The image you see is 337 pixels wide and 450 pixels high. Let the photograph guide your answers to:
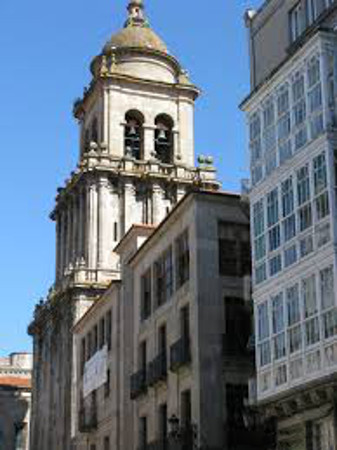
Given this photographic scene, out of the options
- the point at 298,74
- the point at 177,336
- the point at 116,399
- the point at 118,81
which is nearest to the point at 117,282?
the point at 116,399

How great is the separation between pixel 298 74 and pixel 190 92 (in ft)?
149

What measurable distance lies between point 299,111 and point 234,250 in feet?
29.6

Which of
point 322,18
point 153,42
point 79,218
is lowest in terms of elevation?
point 322,18

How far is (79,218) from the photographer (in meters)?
69.9

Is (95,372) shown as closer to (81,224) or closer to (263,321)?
(81,224)

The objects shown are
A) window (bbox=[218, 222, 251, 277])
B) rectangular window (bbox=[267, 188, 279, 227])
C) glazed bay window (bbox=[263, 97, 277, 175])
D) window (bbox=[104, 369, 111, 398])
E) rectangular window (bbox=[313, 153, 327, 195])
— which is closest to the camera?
rectangular window (bbox=[313, 153, 327, 195])

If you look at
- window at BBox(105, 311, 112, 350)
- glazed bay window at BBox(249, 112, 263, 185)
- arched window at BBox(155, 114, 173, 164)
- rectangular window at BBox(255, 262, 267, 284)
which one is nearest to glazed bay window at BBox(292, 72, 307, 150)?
glazed bay window at BBox(249, 112, 263, 185)

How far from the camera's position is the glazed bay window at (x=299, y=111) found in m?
29.8

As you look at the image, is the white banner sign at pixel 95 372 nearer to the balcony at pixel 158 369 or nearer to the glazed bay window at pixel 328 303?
the balcony at pixel 158 369

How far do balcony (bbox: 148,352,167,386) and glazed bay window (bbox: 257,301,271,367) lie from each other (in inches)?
330

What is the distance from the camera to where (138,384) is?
138 ft

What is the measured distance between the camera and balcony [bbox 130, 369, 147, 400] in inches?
1629

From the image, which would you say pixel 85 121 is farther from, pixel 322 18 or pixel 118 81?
pixel 322 18

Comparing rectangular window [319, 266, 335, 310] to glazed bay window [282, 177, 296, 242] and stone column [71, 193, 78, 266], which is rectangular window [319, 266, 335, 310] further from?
stone column [71, 193, 78, 266]
